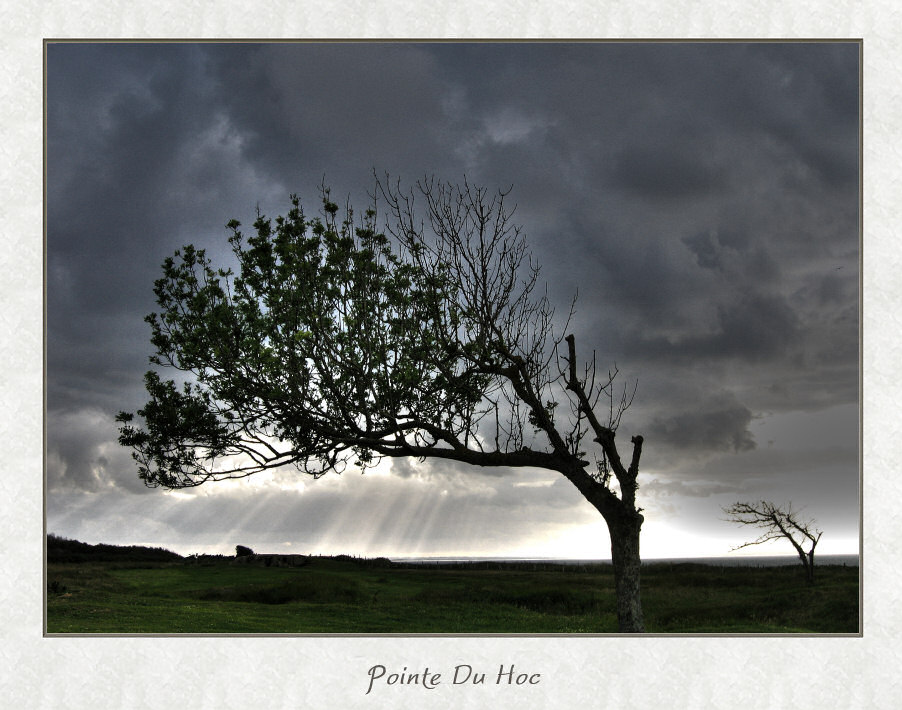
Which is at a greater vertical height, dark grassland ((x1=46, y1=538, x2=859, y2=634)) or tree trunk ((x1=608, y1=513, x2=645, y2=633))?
tree trunk ((x1=608, y1=513, x2=645, y2=633))

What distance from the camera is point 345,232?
19.2 m

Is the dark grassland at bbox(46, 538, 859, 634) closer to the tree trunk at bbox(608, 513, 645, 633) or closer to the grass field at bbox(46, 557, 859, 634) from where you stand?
the grass field at bbox(46, 557, 859, 634)

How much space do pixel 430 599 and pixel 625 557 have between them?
54.0ft

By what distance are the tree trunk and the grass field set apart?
5.30 ft

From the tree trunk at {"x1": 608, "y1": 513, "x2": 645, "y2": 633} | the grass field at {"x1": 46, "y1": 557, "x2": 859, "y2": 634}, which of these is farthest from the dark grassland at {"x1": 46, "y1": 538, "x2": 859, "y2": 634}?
the tree trunk at {"x1": 608, "y1": 513, "x2": 645, "y2": 633}

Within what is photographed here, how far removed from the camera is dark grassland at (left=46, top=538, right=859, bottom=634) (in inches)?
963

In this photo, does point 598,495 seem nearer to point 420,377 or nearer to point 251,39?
point 420,377

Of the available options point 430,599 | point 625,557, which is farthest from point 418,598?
point 625,557

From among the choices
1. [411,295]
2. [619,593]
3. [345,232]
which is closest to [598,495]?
[619,593]

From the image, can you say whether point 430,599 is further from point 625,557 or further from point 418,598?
point 625,557

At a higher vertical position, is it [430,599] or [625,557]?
[625,557]

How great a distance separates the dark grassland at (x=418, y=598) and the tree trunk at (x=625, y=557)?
3.66m

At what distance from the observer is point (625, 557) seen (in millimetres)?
18562

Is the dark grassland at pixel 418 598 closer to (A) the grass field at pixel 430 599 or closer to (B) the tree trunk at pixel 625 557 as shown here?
(A) the grass field at pixel 430 599
